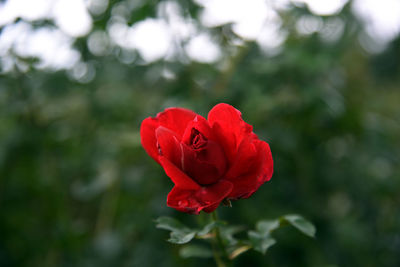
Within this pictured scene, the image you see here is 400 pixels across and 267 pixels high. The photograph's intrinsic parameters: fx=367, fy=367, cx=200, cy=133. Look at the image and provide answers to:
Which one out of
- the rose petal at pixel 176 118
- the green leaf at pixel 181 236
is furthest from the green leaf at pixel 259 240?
→ the rose petal at pixel 176 118

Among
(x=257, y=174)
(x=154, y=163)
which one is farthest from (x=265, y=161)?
(x=154, y=163)

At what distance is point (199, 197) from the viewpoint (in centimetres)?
56

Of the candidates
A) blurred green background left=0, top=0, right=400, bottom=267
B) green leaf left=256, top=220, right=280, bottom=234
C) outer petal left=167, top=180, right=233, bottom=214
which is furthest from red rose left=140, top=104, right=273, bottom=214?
blurred green background left=0, top=0, right=400, bottom=267

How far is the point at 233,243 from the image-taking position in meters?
0.64

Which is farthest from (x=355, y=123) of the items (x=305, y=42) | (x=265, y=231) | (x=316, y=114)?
(x=265, y=231)

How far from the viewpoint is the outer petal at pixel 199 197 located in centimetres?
53

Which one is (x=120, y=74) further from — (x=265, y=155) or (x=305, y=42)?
(x=265, y=155)

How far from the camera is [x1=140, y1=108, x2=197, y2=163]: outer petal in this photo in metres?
0.61

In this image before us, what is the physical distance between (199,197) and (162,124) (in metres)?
0.14

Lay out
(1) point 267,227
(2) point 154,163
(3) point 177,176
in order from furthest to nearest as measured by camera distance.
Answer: (2) point 154,163, (1) point 267,227, (3) point 177,176

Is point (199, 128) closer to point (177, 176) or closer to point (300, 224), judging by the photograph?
point (177, 176)

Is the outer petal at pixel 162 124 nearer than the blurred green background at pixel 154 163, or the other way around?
the outer petal at pixel 162 124

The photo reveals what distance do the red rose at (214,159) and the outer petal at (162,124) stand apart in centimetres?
3

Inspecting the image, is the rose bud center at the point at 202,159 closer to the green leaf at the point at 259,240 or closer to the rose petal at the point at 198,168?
the rose petal at the point at 198,168
